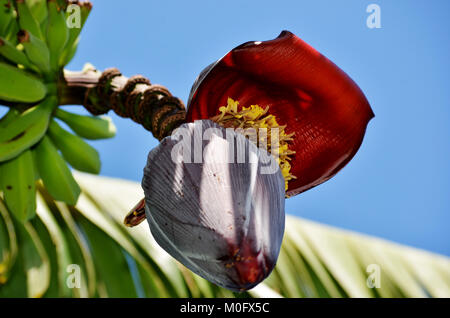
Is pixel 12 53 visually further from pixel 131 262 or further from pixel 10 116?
pixel 131 262

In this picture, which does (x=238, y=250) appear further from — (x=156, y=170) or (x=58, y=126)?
(x=58, y=126)

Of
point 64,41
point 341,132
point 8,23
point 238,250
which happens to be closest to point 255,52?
point 341,132

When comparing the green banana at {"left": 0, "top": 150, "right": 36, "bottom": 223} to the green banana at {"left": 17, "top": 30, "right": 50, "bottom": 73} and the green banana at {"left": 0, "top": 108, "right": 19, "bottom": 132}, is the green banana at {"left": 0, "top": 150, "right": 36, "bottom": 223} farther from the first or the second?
the green banana at {"left": 17, "top": 30, "right": 50, "bottom": 73}

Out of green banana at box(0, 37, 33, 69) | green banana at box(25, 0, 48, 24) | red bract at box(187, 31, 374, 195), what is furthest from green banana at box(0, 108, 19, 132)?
red bract at box(187, 31, 374, 195)

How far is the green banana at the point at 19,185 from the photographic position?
1.05 m

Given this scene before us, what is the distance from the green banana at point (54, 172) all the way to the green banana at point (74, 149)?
3 cm

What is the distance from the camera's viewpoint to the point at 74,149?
45.2 inches

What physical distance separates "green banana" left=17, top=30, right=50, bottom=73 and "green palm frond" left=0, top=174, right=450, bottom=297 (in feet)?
1.39

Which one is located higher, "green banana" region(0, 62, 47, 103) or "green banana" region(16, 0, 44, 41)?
"green banana" region(16, 0, 44, 41)

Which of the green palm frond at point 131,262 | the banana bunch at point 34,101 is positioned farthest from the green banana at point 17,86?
the green palm frond at point 131,262

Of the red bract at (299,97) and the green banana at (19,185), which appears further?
the green banana at (19,185)

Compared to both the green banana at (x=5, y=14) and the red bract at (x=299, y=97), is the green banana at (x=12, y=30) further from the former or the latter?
the red bract at (x=299, y=97)

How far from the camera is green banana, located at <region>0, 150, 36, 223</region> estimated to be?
41.2 inches

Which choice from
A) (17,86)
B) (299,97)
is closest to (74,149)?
(17,86)
